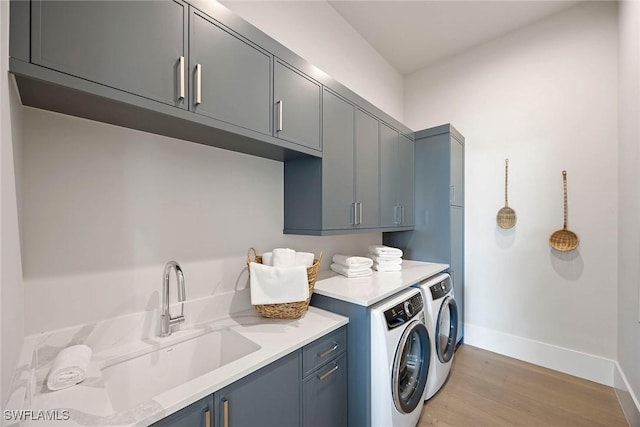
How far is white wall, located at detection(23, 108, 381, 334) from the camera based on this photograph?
101 centimetres

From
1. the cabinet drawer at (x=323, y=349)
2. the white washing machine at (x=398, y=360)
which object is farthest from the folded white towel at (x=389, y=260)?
the cabinet drawer at (x=323, y=349)

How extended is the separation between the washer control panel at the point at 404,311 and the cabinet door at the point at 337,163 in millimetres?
621

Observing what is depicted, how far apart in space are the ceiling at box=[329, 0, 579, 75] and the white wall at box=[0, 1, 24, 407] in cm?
236

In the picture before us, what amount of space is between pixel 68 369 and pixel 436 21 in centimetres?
342

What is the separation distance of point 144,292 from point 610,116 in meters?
3.54

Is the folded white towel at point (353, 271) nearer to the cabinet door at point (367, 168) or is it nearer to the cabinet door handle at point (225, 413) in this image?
the cabinet door at point (367, 168)

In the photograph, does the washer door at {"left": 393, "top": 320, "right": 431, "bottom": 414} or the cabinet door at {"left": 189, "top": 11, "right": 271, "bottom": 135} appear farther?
the washer door at {"left": 393, "top": 320, "right": 431, "bottom": 414}

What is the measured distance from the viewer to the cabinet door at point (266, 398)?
96 cm

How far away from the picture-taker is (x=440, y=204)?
99.9 inches

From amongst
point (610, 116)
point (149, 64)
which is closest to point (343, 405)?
point (149, 64)

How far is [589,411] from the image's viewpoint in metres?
1.85

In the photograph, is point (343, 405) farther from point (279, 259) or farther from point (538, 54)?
point (538, 54)

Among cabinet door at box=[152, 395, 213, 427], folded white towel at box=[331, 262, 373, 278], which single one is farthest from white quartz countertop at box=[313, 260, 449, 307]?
cabinet door at box=[152, 395, 213, 427]

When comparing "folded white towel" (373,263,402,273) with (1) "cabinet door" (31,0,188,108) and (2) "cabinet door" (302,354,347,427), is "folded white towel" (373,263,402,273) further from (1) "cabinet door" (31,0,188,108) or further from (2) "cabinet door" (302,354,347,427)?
(1) "cabinet door" (31,0,188,108)
